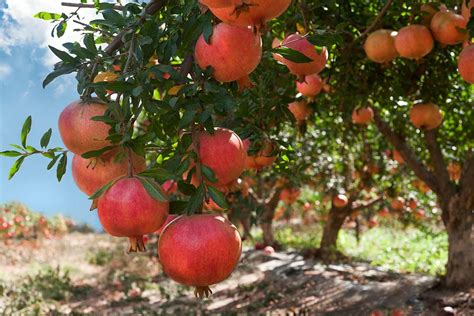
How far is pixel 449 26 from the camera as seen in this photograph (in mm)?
2783

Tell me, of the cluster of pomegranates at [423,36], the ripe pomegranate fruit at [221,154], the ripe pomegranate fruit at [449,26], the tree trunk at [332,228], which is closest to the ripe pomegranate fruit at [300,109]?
the cluster of pomegranates at [423,36]

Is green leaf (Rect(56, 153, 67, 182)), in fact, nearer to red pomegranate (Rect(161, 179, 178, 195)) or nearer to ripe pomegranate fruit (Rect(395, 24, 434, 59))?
red pomegranate (Rect(161, 179, 178, 195))

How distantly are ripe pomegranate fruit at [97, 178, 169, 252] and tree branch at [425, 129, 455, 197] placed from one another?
498cm

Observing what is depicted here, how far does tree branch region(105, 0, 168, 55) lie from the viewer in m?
1.59

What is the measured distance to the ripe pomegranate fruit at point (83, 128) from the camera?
1.41 metres

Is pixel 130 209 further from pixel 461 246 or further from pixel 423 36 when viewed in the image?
pixel 461 246

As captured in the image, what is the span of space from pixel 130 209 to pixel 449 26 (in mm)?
2182

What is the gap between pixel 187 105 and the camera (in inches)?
55.5

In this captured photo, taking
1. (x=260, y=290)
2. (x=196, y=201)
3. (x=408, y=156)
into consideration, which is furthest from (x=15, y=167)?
(x=260, y=290)

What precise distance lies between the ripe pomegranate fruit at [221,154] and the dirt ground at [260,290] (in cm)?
429

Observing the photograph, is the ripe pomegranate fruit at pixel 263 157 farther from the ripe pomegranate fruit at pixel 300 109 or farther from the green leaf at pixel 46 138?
the ripe pomegranate fruit at pixel 300 109

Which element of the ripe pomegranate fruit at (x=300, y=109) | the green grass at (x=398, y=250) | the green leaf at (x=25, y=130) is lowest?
the green grass at (x=398, y=250)

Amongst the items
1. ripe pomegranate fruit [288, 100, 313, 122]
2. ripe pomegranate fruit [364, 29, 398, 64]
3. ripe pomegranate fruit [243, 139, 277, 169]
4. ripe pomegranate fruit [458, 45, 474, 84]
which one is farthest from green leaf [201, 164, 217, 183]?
ripe pomegranate fruit [288, 100, 313, 122]

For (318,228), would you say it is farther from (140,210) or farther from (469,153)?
(140,210)
